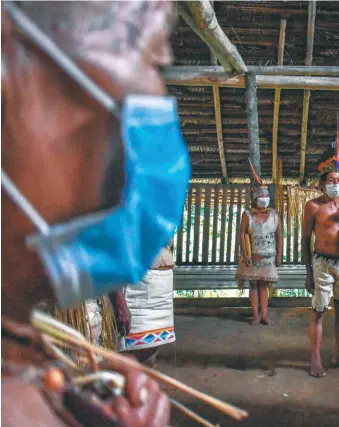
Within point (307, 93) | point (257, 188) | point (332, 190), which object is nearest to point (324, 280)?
point (332, 190)

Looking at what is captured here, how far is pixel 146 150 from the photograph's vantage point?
600 mm

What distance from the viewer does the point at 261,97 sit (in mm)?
6918

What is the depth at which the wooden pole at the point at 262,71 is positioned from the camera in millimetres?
5383

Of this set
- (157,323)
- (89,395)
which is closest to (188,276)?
(157,323)

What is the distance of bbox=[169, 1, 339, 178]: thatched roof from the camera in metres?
5.80

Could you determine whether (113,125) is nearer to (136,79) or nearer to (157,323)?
(136,79)

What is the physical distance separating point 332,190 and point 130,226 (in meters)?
3.81

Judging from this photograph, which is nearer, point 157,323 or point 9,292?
point 9,292

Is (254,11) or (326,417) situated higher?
(254,11)

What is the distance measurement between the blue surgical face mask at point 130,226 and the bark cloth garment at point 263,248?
508 centimetres

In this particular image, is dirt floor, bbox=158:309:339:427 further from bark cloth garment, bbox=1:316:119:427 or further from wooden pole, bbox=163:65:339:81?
wooden pole, bbox=163:65:339:81

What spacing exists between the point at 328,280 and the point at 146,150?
381 cm

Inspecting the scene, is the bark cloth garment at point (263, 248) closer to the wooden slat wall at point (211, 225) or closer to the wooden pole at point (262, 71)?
the wooden pole at point (262, 71)

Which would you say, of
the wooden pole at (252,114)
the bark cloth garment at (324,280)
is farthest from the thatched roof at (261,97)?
the bark cloth garment at (324,280)
